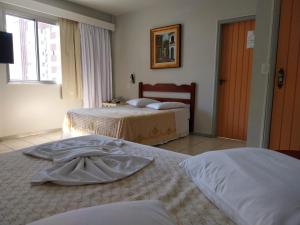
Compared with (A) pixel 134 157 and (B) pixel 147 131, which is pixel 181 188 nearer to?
(A) pixel 134 157

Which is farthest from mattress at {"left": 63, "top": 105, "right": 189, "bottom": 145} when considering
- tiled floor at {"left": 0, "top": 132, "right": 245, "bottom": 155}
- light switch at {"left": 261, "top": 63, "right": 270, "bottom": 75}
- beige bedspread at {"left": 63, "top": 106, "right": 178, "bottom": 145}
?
light switch at {"left": 261, "top": 63, "right": 270, "bottom": 75}

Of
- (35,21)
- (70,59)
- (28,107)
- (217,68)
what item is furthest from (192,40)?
(28,107)

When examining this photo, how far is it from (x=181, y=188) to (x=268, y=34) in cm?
179

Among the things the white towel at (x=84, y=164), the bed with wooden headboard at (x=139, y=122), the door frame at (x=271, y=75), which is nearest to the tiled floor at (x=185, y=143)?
the bed with wooden headboard at (x=139, y=122)

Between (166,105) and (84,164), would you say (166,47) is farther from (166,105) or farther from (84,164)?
(84,164)

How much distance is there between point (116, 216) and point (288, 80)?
2.01 metres

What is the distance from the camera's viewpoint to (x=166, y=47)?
4379 mm

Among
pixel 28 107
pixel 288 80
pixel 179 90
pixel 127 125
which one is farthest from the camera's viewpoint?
pixel 179 90

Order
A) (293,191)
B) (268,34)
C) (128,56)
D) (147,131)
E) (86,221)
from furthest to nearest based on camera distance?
(128,56) → (147,131) → (268,34) → (293,191) → (86,221)

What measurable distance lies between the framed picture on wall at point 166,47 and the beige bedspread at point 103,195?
337cm

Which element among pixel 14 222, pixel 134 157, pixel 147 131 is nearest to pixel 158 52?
pixel 147 131

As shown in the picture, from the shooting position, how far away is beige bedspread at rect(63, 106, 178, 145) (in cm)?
287

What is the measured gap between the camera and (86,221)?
1.87 ft

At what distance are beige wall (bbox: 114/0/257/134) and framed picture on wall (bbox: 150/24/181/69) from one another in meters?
0.11
